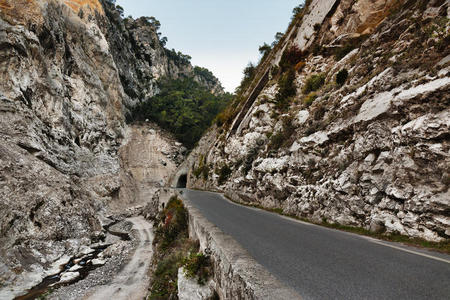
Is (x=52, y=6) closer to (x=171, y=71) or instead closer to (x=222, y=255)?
(x=222, y=255)

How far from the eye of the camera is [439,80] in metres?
7.00

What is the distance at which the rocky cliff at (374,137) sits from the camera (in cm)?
622

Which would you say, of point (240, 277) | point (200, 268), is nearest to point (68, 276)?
point (200, 268)

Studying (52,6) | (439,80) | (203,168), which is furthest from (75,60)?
(439,80)

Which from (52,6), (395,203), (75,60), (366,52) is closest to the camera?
(395,203)

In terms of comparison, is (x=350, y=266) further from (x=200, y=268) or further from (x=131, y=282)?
(x=131, y=282)

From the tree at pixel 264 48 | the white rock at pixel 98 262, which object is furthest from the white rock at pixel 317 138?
the tree at pixel 264 48

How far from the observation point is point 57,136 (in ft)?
82.7

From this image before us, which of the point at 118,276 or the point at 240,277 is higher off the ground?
the point at 240,277

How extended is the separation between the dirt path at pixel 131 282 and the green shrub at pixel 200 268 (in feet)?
24.7

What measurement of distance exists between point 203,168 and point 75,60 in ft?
89.0

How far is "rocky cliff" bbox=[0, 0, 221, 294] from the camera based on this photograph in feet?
49.7

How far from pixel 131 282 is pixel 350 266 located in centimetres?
1345

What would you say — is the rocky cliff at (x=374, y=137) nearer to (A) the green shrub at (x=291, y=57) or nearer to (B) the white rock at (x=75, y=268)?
(A) the green shrub at (x=291, y=57)
